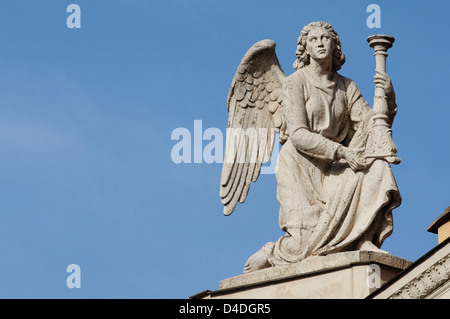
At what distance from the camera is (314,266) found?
22578mm

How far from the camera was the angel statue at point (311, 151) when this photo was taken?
892 inches

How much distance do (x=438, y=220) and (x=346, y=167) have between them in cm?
506

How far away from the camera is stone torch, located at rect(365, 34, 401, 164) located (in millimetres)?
22469

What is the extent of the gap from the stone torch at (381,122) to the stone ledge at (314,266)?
4.07ft

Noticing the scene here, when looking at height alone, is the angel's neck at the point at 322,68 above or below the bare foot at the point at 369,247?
above

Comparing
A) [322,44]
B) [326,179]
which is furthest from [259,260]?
[322,44]

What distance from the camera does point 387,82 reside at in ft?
75.0

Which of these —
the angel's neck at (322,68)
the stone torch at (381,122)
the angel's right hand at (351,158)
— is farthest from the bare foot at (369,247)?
the angel's neck at (322,68)

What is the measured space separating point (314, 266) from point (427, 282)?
1.98 m

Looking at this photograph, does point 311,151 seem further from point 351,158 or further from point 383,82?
point 383,82

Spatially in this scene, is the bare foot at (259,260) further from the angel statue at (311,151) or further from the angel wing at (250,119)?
the angel wing at (250,119)
